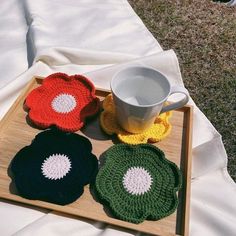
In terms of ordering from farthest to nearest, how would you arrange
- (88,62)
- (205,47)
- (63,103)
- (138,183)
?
1. (205,47)
2. (88,62)
3. (63,103)
4. (138,183)

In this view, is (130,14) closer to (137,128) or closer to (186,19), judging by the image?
(186,19)

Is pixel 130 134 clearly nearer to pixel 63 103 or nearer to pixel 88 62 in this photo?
pixel 63 103

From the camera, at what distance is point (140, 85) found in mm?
656

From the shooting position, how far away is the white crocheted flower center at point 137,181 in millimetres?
577

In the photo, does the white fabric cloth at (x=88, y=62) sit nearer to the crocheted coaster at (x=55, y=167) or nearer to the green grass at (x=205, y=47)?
the crocheted coaster at (x=55, y=167)

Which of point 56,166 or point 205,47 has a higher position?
point 56,166

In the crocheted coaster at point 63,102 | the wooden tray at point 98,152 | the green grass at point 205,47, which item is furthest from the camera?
the green grass at point 205,47

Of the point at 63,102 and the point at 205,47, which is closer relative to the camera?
the point at 63,102

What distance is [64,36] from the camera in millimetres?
967

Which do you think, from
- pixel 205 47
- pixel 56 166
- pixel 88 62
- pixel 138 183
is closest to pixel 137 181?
pixel 138 183

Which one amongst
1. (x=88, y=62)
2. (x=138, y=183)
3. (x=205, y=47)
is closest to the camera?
(x=138, y=183)

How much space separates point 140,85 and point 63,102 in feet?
0.53

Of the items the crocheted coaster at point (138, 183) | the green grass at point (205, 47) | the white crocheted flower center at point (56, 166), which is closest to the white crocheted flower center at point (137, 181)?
the crocheted coaster at point (138, 183)

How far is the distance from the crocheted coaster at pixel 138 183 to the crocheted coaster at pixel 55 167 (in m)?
0.03
